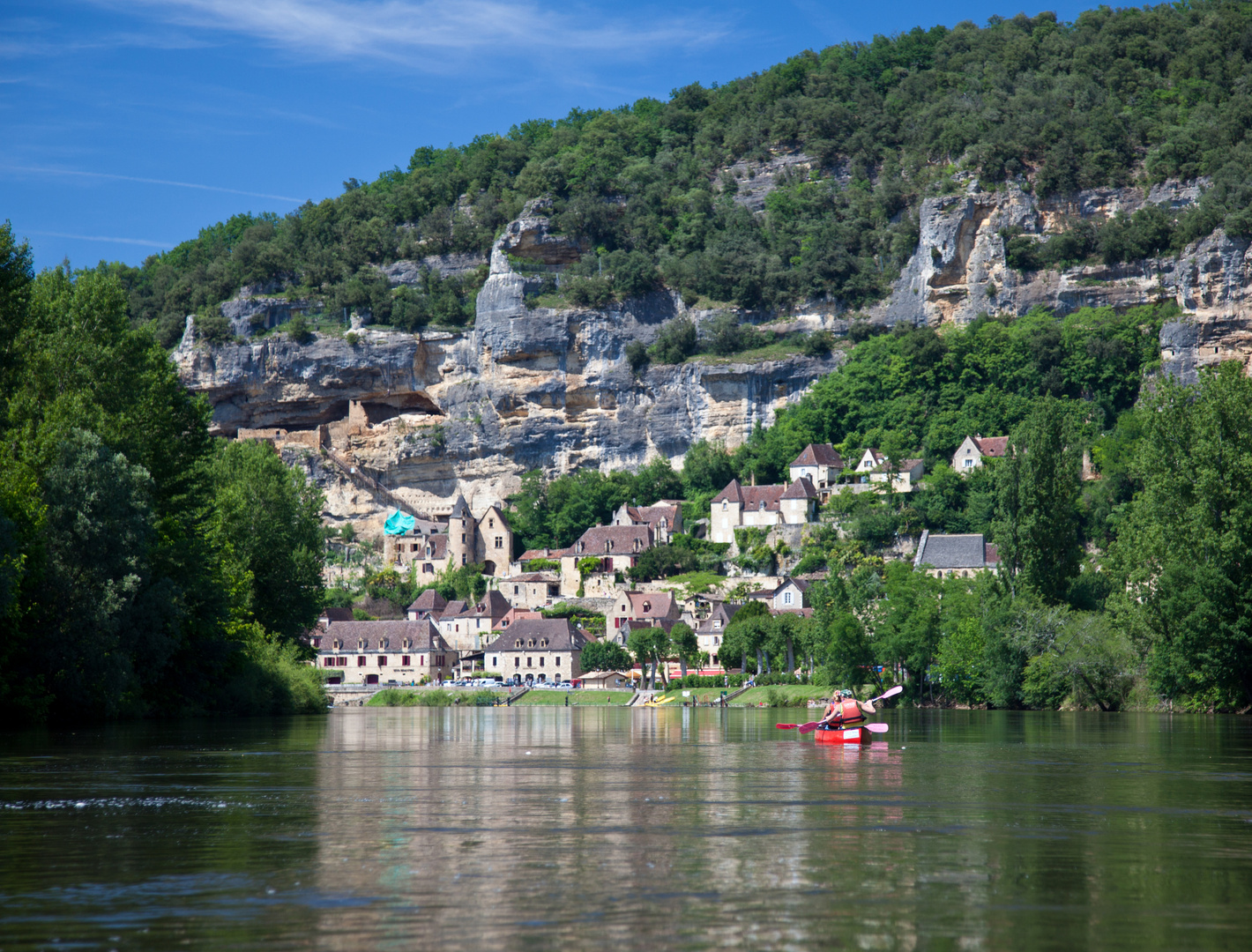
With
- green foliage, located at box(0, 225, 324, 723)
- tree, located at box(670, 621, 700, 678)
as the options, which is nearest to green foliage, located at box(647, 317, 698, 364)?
tree, located at box(670, 621, 700, 678)

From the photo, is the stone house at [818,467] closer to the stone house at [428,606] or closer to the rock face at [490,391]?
the rock face at [490,391]

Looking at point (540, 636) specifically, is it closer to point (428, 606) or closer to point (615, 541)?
point (615, 541)

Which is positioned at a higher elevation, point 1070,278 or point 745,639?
point 1070,278

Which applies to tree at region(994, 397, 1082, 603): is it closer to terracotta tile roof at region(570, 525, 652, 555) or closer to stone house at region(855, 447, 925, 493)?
stone house at region(855, 447, 925, 493)

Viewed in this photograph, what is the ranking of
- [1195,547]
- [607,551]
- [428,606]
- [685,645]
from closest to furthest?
[1195,547]
[685,645]
[607,551]
[428,606]

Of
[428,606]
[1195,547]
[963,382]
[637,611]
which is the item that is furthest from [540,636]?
[1195,547]

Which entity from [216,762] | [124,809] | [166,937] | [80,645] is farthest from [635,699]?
[166,937]

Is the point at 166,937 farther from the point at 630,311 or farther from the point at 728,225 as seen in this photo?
the point at 728,225

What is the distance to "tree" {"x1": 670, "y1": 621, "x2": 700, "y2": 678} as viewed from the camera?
286 feet

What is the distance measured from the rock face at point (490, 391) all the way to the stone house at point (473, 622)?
69.1ft

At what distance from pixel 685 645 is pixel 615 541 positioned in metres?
24.7

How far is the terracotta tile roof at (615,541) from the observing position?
110m

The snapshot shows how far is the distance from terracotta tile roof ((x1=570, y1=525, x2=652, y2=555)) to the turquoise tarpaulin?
22.7 meters

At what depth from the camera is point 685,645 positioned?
87312mm
